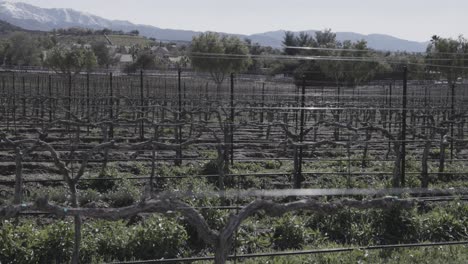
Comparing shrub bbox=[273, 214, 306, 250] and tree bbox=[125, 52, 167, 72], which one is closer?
shrub bbox=[273, 214, 306, 250]

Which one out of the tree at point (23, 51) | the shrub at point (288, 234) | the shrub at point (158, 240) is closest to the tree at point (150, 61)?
the shrub at point (288, 234)

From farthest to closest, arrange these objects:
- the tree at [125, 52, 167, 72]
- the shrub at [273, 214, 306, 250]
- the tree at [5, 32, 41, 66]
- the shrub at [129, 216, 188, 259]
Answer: the tree at [5, 32, 41, 66] → the tree at [125, 52, 167, 72] → the shrub at [273, 214, 306, 250] → the shrub at [129, 216, 188, 259]

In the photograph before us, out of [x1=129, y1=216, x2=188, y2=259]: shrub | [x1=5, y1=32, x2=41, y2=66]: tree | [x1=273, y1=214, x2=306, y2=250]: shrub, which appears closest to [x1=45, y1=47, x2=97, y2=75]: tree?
Answer: [x1=5, y1=32, x2=41, y2=66]: tree

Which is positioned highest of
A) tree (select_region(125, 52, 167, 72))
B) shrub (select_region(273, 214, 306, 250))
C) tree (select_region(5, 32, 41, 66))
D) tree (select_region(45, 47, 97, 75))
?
tree (select_region(5, 32, 41, 66))

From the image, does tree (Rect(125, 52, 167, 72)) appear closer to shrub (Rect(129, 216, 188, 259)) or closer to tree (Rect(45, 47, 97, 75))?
shrub (Rect(129, 216, 188, 259))

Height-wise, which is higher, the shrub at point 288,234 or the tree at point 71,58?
the tree at point 71,58

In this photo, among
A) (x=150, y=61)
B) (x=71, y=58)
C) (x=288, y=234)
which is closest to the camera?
(x=288, y=234)

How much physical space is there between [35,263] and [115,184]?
4.19 m

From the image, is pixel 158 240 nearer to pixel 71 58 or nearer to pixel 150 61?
pixel 150 61

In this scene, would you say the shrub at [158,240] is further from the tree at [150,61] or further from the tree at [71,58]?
the tree at [71,58]

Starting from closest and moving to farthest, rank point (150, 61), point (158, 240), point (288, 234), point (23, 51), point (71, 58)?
1. point (158, 240)
2. point (288, 234)
3. point (150, 61)
4. point (71, 58)
5. point (23, 51)

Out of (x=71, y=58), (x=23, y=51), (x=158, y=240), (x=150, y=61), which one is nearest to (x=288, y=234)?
(x=158, y=240)

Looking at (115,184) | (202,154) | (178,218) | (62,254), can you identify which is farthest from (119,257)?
(202,154)

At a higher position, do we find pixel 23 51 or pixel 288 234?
pixel 23 51
